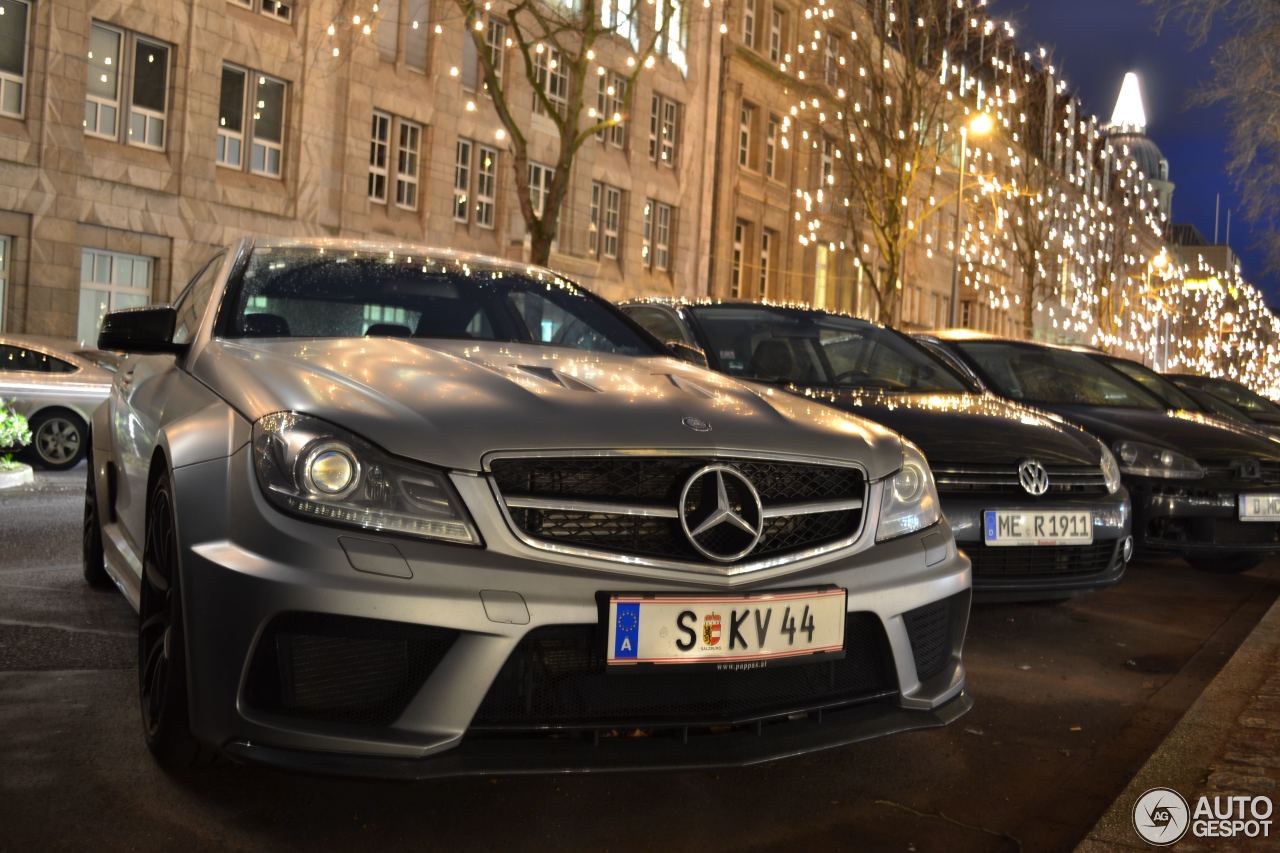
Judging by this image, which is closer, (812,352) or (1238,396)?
(812,352)

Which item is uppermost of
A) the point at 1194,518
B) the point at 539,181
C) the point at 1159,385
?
the point at 539,181

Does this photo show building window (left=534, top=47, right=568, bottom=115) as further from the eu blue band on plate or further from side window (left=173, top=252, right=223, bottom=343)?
the eu blue band on plate

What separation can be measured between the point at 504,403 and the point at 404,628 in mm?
653

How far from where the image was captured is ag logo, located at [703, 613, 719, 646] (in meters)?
2.98

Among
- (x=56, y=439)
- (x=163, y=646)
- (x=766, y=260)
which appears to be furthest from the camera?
(x=766, y=260)

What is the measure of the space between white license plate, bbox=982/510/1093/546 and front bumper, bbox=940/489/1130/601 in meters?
0.03

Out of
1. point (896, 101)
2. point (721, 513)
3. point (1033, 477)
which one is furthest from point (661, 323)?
point (896, 101)

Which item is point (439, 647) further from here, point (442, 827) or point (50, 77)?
point (50, 77)

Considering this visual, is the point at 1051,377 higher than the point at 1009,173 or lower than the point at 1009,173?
lower

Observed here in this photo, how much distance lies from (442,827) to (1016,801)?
1580mm

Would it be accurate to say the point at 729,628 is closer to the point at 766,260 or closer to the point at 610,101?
the point at 610,101

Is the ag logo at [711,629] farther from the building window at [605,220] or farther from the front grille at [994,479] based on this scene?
the building window at [605,220]

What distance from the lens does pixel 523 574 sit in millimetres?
2844

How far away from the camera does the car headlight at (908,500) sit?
3.47 m
